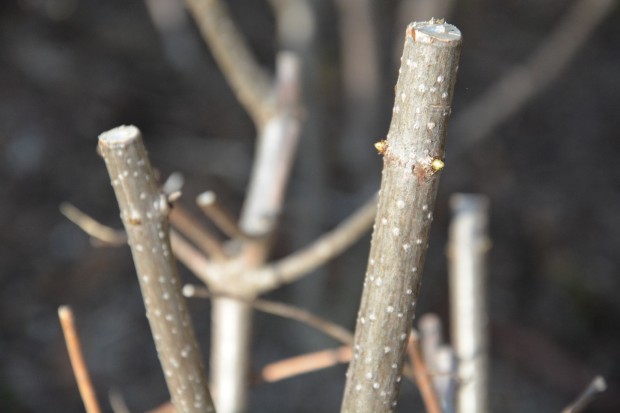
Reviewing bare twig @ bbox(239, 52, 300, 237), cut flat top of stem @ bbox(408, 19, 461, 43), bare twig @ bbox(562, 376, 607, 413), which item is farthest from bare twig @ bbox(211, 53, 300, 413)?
cut flat top of stem @ bbox(408, 19, 461, 43)

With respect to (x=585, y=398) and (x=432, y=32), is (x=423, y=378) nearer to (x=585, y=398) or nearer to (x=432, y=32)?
(x=585, y=398)

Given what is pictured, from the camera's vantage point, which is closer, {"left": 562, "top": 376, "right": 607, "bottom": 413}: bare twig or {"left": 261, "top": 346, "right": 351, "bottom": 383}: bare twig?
{"left": 562, "top": 376, "right": 607, "bottom": 413}: bare twig

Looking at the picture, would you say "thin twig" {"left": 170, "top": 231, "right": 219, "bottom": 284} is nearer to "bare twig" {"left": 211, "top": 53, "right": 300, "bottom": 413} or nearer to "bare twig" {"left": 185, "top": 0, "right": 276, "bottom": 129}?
"bare twig" {"left": 211, "top": 53, "right": 300, "bottom": 413}

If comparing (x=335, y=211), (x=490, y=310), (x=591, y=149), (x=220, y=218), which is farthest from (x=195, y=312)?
(x=591, y=149)

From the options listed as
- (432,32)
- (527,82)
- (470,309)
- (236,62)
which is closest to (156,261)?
(432,32)

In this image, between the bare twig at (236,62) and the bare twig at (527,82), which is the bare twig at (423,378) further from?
the bare twig at (527,82)
